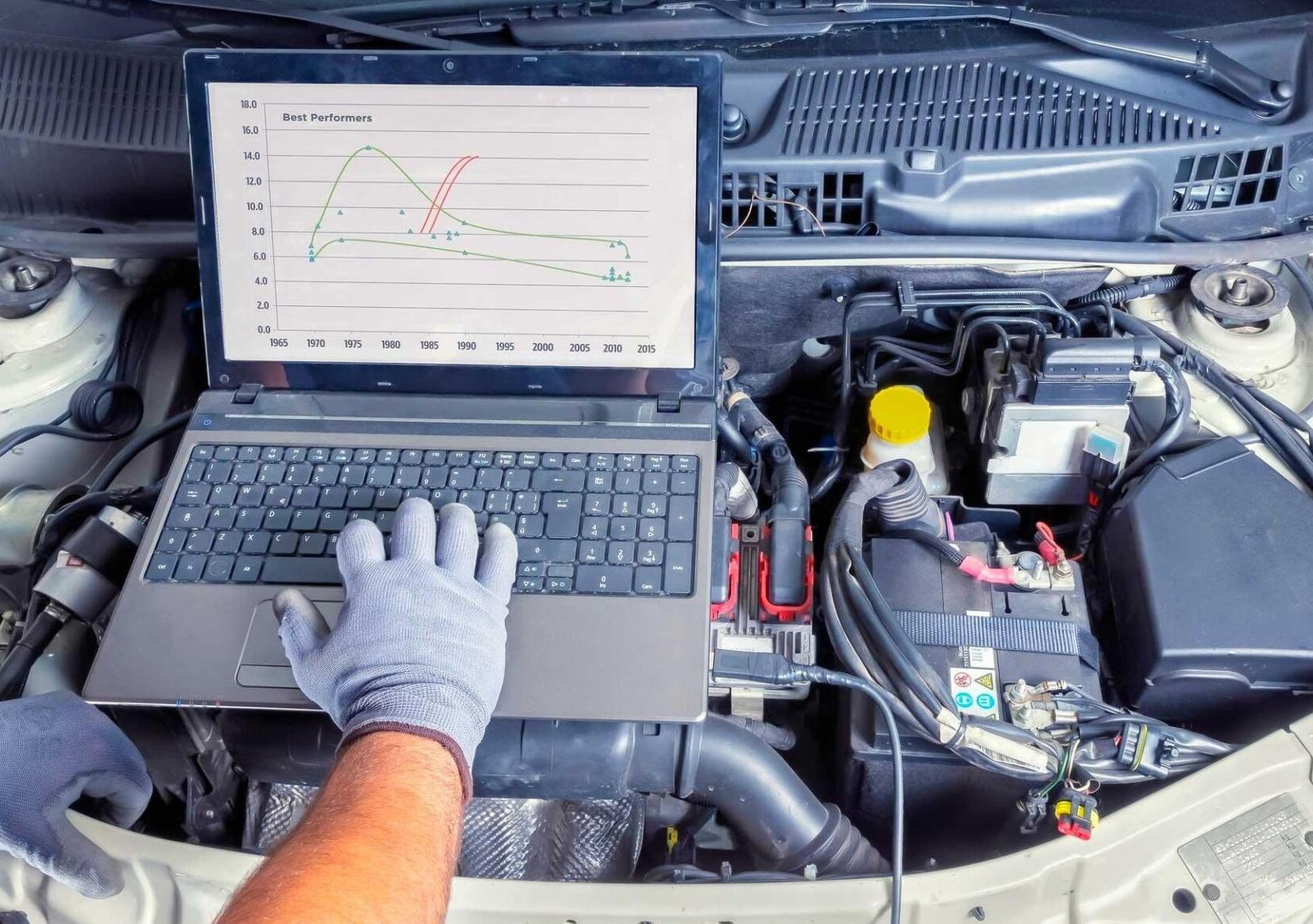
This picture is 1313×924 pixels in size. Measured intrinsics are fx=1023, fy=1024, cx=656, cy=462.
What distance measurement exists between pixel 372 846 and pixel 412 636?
0.14 m

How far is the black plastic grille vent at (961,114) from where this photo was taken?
3.04 ft

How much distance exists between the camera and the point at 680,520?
0.81 metres

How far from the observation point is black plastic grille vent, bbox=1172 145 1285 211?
93cm

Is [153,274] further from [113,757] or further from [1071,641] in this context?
[1071,641]

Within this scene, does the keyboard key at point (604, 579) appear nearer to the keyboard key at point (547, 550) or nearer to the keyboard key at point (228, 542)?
the keyboard key at point (547, 550)

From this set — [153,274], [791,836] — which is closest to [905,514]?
[791,836]

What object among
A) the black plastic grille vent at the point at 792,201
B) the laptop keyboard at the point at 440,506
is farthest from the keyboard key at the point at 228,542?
the black plastic grille vent at the point at 792,201

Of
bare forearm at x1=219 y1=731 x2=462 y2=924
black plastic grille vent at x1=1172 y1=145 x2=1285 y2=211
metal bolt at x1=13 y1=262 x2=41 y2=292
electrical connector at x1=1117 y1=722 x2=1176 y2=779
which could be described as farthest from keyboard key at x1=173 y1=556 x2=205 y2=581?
black plastic grille vent at x1=1172 y1=145 x2=1285 y2=211

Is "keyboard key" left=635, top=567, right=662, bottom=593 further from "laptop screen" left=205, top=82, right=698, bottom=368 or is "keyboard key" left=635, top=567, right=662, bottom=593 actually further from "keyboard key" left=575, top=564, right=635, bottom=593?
"laptop screen" left=205, top=82, right=698, bottom=368

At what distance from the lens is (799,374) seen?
1.12 m

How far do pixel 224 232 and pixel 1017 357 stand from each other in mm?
703

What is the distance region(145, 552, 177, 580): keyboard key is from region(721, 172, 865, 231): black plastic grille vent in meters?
0.55

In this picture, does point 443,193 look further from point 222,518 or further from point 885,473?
point 885,473

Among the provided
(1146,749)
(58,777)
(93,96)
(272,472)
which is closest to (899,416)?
(1146,749)
